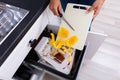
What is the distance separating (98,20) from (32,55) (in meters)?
1.28

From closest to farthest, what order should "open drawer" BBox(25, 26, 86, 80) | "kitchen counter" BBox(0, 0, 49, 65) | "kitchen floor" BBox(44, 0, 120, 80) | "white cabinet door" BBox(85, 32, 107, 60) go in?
"kitchen counter" BBox(0, 0, 49, 65) → "open drawer" BBox(25, 26, 86, 80) → "white cabinet door" BBox(85, 32, 107, 60) → "kitchen floor" BBox(44, 0, 120, 80)

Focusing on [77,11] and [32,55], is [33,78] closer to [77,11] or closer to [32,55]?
[32,55]

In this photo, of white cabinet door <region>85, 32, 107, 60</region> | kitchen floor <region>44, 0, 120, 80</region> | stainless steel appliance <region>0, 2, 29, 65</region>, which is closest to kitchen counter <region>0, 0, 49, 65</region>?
stainless steel appliance <region>0, 2, 29, 65</region>

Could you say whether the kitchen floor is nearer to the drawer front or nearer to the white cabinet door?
the white cabinet door

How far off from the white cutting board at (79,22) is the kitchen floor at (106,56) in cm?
69

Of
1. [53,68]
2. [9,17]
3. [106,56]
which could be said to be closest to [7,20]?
[9,17]

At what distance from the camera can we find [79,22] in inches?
36.2

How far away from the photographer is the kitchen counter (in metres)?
0.65

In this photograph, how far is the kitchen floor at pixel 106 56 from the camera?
1.51 m

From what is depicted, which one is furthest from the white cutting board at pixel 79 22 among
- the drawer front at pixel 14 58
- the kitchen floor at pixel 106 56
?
the kitchen floor at pixel 106 56

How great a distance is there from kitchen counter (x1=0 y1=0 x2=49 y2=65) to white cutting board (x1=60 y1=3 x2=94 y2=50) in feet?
0.53

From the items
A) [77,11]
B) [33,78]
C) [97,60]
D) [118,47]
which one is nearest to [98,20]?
[118,47]

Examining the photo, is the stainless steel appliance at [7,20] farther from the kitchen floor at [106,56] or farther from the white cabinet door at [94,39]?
the kitchen floor at [106,56]

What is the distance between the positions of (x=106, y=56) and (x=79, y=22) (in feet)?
2.85
